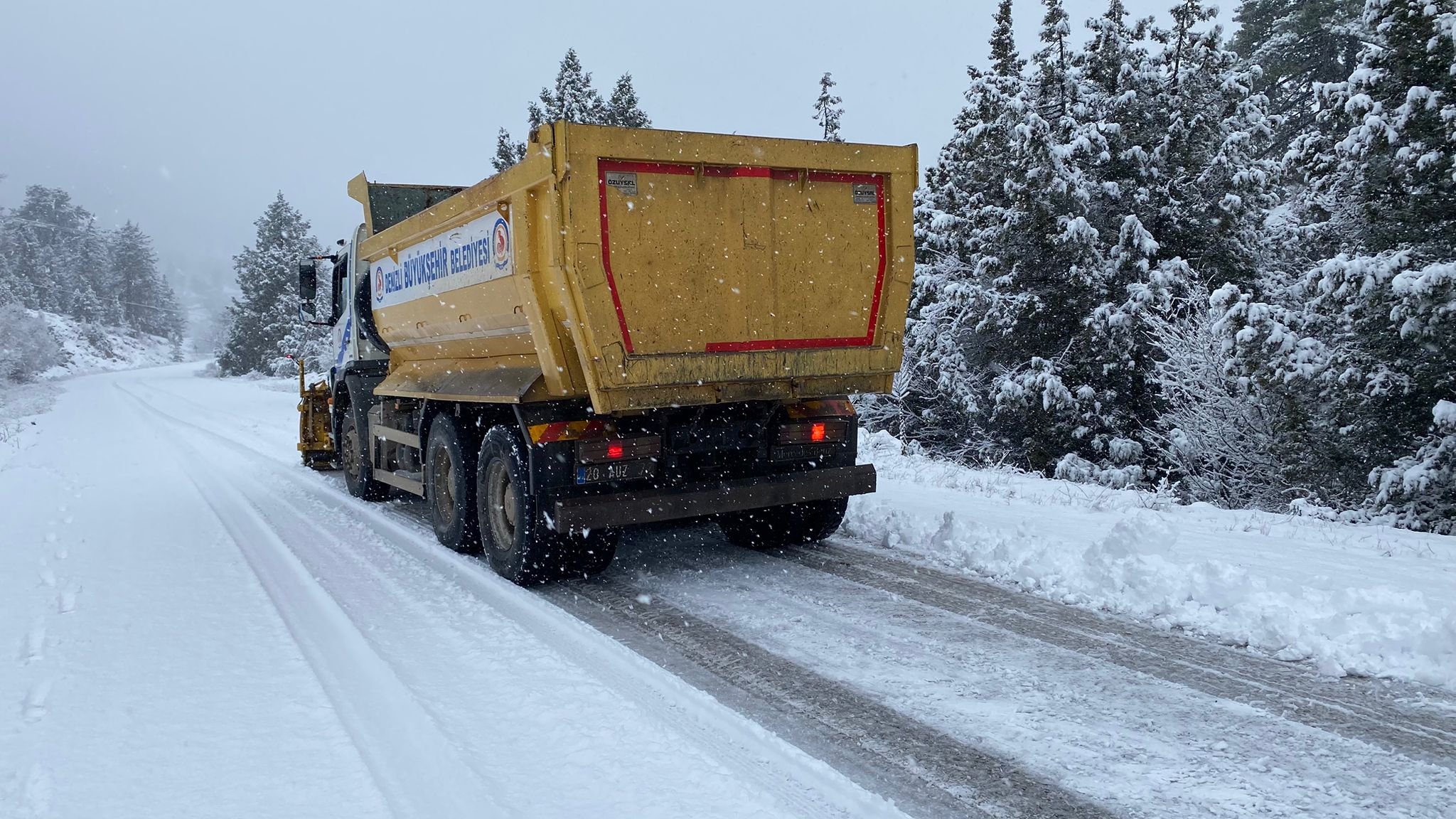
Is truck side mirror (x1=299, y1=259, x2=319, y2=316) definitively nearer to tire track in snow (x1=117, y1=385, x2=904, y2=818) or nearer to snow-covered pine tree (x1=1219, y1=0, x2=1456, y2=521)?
tire track in snow (x1=117, y1=385, x2=904, y2=818)

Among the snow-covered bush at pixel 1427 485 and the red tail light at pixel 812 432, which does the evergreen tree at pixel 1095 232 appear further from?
the red tail light at pixel 812 432

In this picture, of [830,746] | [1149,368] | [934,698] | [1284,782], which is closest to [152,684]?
[830,746]

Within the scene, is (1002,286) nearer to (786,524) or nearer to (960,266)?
(960,266)

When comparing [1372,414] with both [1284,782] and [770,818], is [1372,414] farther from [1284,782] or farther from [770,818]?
[770,818]

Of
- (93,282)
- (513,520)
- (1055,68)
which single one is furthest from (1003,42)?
(93,282)

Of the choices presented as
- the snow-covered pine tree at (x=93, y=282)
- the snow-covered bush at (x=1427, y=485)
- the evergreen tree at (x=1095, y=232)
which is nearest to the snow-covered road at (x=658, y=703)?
the snow-covered bush at (x=1427, y=485)

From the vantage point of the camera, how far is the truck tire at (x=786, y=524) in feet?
23.1

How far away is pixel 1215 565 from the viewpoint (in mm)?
5203

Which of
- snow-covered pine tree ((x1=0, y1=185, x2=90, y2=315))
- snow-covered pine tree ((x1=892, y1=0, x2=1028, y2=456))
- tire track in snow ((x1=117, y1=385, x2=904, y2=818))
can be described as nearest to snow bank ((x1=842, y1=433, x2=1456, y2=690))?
tire track in snow ((x1=117, y1=385, x2=904, y2=818))

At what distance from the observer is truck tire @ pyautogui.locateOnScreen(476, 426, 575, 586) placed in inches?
237

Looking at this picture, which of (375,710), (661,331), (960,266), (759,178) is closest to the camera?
(375,710)

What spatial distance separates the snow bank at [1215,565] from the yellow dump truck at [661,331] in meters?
1.01

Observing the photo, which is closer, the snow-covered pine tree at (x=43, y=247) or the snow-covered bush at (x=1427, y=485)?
the snow-covered bush at (x=1427, y=485)

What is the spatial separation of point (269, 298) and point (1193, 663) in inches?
2491
